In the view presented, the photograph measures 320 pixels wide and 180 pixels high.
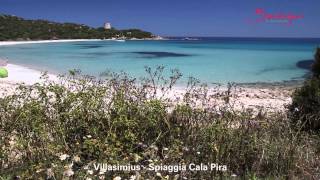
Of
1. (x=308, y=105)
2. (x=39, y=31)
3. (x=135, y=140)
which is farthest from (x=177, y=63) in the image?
(x=39, y=31)

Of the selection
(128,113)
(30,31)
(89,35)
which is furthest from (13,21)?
(128,113)

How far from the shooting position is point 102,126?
458 cm

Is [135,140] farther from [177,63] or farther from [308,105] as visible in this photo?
[177,63]

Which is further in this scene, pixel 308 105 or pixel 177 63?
pixel 177 63

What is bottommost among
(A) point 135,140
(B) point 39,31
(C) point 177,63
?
(C) point 177,63

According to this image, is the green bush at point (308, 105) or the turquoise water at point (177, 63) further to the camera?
the turquoise water at point (177, 63)

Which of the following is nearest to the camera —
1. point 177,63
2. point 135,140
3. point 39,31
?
point 135,140

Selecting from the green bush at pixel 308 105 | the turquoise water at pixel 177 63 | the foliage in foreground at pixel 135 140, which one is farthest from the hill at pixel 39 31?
the foliage in foreground at pixel 135 140

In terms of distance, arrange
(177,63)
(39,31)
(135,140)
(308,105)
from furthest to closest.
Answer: (39,31), (177,63), (308,105), (135,140)

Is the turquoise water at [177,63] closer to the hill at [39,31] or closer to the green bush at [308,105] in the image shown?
the green bush at [308,105]

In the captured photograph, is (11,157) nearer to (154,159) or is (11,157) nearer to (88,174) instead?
(88,174)

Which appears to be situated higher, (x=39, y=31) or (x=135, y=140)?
(x=135, y=140)

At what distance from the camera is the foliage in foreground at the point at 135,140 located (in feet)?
13.8

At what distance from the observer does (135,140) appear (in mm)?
4500
